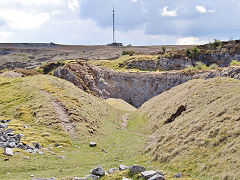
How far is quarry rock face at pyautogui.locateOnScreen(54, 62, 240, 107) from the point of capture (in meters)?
64.8

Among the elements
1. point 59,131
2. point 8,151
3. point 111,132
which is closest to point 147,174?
point 8,151

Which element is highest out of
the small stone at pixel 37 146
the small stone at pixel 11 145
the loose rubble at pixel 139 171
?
the loose rubble at pixel 139 171

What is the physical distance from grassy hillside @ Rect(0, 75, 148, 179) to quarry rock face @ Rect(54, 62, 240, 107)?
1523 cm

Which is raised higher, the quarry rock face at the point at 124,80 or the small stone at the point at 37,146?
the quarry rock face at the point at 124,80

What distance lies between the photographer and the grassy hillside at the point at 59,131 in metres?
20.2

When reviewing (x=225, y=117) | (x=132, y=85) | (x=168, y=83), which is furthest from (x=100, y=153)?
(x=132, y=85)

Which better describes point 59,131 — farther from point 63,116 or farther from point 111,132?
point 111,132

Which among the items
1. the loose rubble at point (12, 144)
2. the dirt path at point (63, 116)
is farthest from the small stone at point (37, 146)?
the dirt path at point (63, 116)

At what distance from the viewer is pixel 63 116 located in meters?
36.2

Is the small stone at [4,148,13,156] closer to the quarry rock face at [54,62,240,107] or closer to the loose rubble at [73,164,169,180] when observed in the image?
the loose rubble at [73,164,169,180]

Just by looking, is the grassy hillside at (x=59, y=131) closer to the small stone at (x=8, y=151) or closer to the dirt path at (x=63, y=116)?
the dirt path at (x=63, y=116)

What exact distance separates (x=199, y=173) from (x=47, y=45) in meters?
192

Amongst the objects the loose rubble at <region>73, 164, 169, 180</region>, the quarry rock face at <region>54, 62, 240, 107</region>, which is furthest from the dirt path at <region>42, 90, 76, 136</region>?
the quarry rock face at <region>54, 62, 240, 107</region>

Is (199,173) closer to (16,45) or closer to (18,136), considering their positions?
(18,136)
